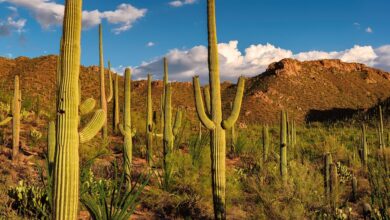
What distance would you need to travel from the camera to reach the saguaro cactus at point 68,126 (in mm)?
4133

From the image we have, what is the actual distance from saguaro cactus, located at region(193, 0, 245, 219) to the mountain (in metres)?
25.9

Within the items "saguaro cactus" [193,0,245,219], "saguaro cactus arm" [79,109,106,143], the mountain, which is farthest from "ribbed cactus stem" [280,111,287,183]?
the mountain

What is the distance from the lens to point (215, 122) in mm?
7785

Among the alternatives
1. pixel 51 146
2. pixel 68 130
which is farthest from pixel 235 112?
pixel 68 130

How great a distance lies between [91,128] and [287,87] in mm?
51997

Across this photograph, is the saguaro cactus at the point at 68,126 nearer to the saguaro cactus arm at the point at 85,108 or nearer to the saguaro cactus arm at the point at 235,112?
the saguaro cactus arm at the point at 85,108

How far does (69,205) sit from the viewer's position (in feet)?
13.6

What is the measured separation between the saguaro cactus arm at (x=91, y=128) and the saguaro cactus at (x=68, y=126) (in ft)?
0.05

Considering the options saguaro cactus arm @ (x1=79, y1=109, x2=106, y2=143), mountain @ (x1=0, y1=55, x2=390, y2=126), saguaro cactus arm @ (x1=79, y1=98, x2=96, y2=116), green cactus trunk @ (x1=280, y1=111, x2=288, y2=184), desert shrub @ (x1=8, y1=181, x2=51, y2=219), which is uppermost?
mountain @ (x1=0, y1=55, x2=390, y2=126)

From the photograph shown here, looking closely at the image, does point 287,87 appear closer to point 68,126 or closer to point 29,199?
point 29,199

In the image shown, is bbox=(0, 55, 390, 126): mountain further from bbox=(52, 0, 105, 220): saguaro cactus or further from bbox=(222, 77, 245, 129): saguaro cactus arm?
bbox=(52, 0, 105, 220): saguaro cactus

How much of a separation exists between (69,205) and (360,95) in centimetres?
5887

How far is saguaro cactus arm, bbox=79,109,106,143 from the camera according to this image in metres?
4.44

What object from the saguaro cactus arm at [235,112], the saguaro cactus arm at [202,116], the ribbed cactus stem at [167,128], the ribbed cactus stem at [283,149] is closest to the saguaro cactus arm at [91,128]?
the saguaro cactus arm at [202,116]
